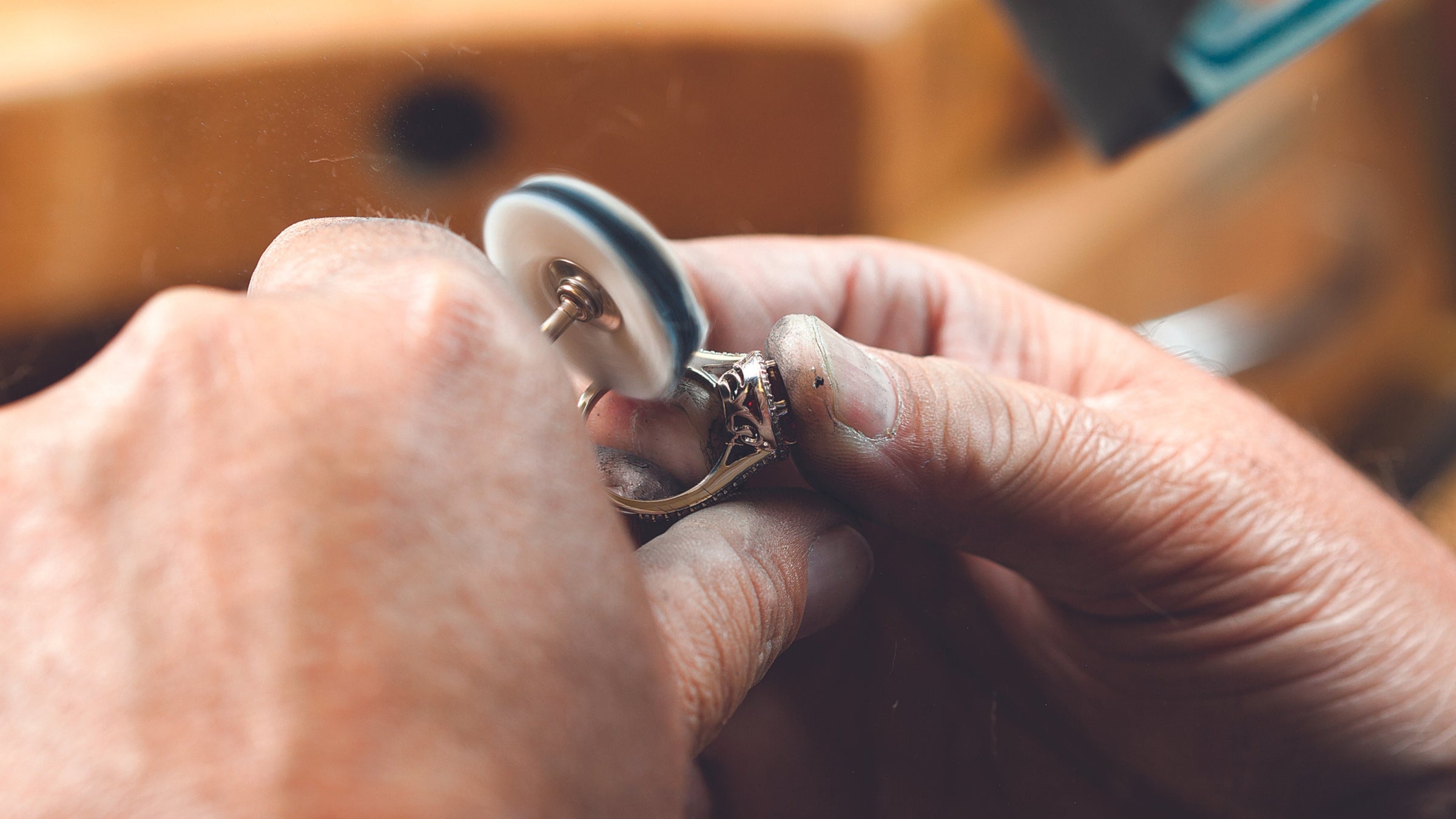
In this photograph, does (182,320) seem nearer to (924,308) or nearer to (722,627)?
(722,627)

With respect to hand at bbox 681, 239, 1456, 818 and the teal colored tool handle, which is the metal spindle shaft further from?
the teal colored tool handle

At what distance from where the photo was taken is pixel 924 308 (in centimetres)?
69

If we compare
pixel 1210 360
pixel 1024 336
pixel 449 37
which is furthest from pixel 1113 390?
pixel 449 37

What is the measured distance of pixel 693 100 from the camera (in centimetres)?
80

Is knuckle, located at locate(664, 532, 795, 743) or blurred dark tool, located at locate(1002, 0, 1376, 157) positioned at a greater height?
blurred dark tool, located at locate(1002, 0, 1376, 157)

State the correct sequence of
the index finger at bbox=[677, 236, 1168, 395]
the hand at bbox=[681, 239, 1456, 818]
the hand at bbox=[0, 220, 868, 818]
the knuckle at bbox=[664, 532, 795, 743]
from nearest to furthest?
1. the hand at bbox=[0, 220, 868, 818]
2. the knuckle at bbox=[664, 532, 795, 743]
3. the hand at bbox=[681, 239, 1456, 818]
4. the index finger at bbox=[677, 236, 1168, 395]

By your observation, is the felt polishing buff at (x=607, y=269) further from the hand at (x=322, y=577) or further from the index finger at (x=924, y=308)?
the index finger at (x=924, y=308)

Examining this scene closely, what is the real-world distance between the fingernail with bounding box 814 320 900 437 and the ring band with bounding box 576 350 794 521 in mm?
24

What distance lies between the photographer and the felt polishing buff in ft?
1.17

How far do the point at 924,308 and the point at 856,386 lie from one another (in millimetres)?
312

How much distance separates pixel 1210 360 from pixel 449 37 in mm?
793

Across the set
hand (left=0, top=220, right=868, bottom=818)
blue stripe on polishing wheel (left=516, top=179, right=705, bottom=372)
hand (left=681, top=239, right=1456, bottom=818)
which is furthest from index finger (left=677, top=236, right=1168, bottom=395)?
hand (left=0, top=220, right=868, bottom=818)

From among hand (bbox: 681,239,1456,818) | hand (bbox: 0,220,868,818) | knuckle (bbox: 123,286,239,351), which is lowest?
hand (bbox: 681,239,1456,818)

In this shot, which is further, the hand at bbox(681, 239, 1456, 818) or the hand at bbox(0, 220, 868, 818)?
Answer: the hand at bbox(681, 239, 1456, 818)
